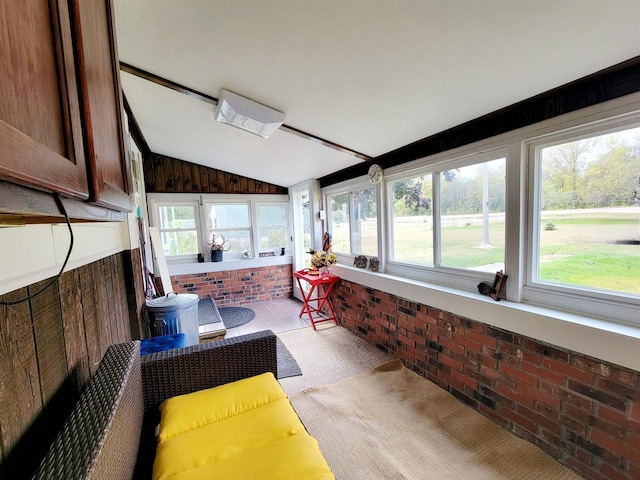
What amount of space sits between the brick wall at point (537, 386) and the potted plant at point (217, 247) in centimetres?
326

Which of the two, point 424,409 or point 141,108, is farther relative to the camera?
point 141,108

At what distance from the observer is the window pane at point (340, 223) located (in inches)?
148

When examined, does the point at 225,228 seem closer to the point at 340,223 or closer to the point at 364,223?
the point at 340,223

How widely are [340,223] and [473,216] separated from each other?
1.98 m

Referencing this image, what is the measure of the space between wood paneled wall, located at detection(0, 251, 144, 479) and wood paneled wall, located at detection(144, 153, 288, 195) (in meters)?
3.31

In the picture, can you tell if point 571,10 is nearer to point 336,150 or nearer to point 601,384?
point 601,384

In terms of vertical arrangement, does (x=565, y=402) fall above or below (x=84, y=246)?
below

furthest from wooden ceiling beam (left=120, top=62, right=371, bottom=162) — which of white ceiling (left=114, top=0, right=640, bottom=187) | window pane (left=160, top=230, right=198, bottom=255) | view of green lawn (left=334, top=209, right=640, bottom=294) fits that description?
window pane (left=160, top=230, right=198, bottom=255)

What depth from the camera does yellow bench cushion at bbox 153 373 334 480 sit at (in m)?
0.95

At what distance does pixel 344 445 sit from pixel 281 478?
1026mm

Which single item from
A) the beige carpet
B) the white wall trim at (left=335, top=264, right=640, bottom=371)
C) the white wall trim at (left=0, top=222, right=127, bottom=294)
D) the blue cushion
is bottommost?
the beige carpet

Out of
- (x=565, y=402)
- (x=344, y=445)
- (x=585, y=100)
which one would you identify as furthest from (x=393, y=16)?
(x=344, y=445)

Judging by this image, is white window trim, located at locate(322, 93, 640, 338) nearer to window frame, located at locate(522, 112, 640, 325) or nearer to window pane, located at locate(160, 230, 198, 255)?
window frame, located at locate(522, 112, 640, 325)

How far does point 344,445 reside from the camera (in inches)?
68.7
